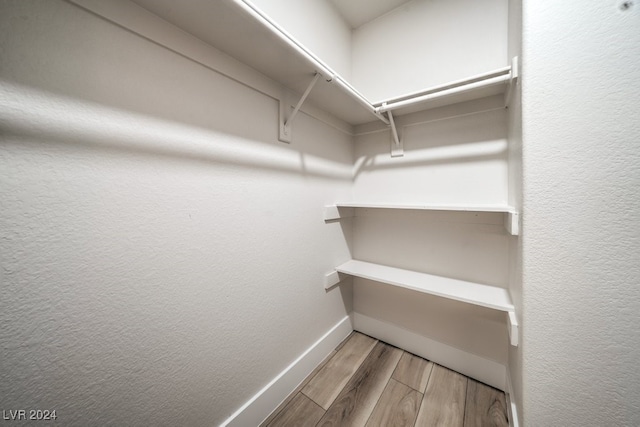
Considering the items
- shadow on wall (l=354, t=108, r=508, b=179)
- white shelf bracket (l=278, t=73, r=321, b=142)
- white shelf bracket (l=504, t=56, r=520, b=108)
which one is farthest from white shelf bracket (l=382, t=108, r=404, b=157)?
white shelf bracket (l=278, t=73, r=321, b=142)

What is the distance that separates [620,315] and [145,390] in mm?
1390

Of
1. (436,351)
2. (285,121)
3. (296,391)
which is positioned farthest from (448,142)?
(296,391)

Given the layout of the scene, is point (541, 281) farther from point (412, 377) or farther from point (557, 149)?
point (412, 377)

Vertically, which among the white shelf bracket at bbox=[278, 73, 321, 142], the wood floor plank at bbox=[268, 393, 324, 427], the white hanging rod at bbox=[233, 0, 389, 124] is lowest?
the wood floor plank at bbox=[268, 393, 324, 427]

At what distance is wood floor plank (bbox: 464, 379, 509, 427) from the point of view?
0.91m

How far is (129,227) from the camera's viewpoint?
0.58 meters

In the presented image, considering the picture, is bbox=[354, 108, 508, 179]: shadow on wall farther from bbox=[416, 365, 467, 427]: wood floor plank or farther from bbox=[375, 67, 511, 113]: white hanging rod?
bbox=[416, 365, 467, 427]: wood floor plank

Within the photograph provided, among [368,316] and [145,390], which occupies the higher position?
[145,390]

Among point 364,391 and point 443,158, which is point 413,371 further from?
point 443,158

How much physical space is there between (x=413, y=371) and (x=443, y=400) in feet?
0.62

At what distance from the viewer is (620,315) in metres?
0.57

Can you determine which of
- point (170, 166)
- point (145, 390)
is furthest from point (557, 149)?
point (145, 390)

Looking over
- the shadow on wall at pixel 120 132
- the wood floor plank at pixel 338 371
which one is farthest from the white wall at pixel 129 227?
the wood floor plank at pixel 338 371

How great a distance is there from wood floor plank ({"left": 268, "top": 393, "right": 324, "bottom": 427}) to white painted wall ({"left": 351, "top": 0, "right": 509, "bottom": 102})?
182cm
